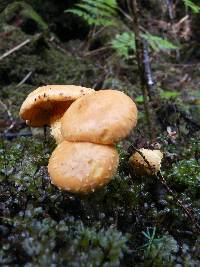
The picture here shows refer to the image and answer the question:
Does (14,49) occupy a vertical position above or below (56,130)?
below

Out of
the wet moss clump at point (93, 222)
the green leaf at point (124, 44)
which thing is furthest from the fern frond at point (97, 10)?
the wet moss clump at point (93, 222)

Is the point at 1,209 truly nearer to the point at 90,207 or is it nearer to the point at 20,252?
the point at 20,252

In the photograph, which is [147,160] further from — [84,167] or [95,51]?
[95,51]

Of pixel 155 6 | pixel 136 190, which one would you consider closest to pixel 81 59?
pixel 155 6

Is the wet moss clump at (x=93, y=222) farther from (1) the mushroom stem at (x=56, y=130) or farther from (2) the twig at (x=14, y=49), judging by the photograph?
(2) the twig at (x=14, y=49)

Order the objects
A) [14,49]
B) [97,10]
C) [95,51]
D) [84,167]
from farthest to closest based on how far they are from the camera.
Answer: [95,51]
[14,49]
[97,10]
[84,167]

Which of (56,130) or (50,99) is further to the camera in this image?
(56,130)

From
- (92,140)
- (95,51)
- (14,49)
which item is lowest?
(95,51)

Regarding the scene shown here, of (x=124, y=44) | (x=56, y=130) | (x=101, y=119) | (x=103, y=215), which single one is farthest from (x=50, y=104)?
(x=124, y=44)

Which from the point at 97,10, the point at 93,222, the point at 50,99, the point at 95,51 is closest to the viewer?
the point at 93,222
